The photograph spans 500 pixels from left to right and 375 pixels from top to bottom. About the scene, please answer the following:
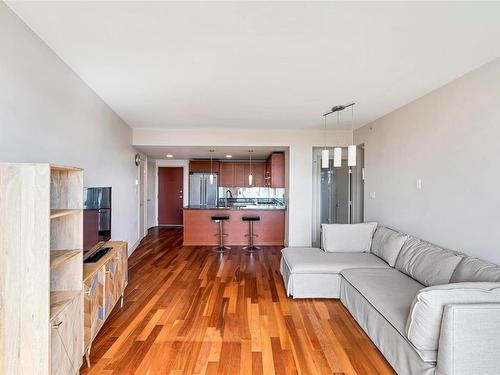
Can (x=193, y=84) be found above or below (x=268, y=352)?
above

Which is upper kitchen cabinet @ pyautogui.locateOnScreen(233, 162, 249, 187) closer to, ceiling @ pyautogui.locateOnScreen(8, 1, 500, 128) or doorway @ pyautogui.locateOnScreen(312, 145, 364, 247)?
doorway @ pyautogui.locateOnScreen(312, 145, 364, 247)

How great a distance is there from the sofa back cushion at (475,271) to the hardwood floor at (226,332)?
95 cm

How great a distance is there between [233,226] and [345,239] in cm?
299

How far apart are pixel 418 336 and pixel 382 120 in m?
3.38

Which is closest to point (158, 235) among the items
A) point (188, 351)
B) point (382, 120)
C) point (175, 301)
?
point (175, 301)

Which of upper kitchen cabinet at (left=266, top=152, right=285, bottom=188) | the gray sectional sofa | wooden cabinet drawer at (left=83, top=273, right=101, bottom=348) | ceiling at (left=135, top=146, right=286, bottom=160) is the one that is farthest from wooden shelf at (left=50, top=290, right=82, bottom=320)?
upper kitchen cabinet at (left=266, top=152, right=285, bottom=188)

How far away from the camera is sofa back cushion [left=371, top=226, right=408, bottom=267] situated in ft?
10.6

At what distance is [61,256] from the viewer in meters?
1.83

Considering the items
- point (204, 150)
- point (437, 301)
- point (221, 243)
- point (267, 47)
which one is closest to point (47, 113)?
point (267, 47)

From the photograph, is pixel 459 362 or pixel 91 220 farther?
pixel 91 220

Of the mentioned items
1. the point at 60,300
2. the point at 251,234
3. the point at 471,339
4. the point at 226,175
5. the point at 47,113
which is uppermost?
the point at 47,113

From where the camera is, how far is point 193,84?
3010 millimetres

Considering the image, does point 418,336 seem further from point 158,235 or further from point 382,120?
point 158,235

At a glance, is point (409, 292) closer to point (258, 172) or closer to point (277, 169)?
point (277, 169)
